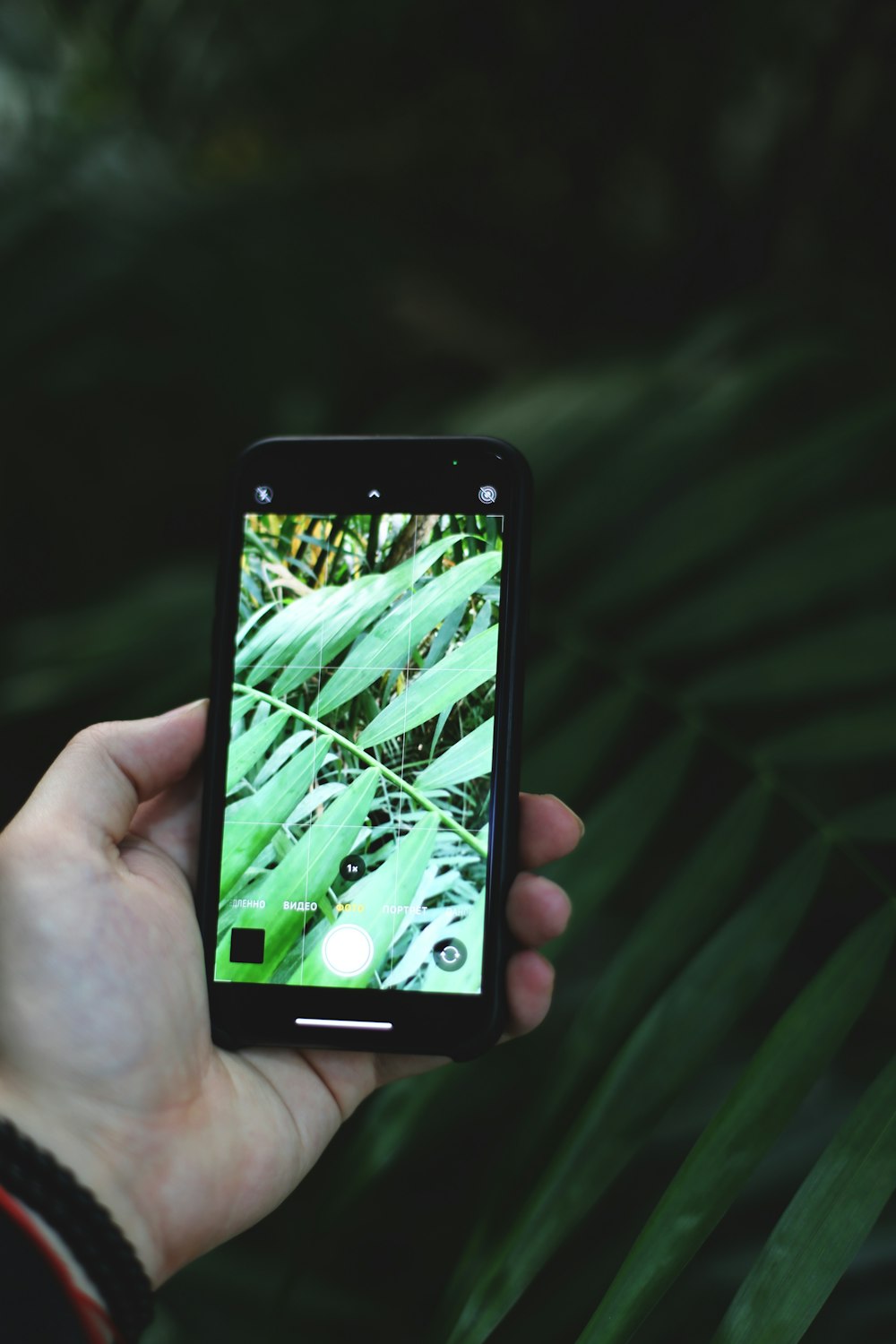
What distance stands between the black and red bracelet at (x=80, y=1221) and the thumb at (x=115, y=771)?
0.12 metres

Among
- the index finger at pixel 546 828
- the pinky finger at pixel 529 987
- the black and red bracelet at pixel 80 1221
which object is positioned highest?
the index finger at pixel 546 828

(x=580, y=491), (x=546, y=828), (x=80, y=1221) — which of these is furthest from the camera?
(x=580, y=491)

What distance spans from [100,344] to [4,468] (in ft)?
0.51

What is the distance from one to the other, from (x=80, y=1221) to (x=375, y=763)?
0.19m

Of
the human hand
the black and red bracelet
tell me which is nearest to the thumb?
the human hand

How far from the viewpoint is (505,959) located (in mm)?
434

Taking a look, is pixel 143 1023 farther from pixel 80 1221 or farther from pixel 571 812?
pixel 571 812

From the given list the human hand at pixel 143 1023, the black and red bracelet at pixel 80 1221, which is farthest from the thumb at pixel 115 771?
the black and red bracelet at pixel 80 1221

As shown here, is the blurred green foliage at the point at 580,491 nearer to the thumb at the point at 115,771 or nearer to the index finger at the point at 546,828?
the index finger at the point at 546,828

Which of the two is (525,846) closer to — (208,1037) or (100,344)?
(208,1037)

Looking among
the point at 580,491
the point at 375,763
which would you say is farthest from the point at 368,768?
the point at 580,491

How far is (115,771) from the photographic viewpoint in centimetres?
43

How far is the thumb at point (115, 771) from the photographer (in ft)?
1.37

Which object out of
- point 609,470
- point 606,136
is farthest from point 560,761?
point 606,136
